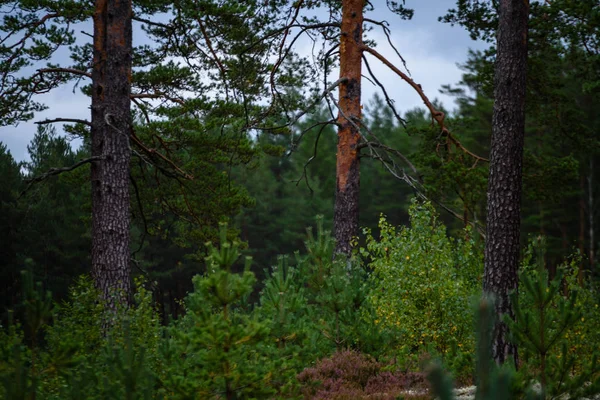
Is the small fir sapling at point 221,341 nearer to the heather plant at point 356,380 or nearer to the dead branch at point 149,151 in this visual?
the heather plant at point 356,380

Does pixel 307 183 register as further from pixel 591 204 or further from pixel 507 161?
pixel 591 204

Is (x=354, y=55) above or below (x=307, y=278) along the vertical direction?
above

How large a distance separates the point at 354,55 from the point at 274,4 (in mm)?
2473

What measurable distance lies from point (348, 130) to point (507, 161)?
453cm

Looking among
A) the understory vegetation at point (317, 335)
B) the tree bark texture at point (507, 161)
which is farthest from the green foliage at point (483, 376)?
the tree bark texture at point (507, 161)

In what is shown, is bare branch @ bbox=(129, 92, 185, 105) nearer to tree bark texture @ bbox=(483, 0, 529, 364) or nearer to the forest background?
the forest background

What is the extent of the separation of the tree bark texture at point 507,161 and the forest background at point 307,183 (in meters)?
0.51

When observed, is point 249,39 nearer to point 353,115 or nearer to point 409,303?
point 353,115

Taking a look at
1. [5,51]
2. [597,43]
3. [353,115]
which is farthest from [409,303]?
[5,51]

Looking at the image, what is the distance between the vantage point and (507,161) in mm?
7293

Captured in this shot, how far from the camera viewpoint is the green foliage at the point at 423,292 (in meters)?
7.68

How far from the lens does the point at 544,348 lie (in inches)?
175

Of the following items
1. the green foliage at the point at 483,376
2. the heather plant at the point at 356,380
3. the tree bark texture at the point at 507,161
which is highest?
the tree bark texture at the point at 507,161

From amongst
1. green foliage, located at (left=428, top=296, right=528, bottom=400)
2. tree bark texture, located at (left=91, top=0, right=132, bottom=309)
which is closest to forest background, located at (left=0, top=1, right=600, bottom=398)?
tree bark texture, located at (left=91, top=0, right=132, bottom=309)
